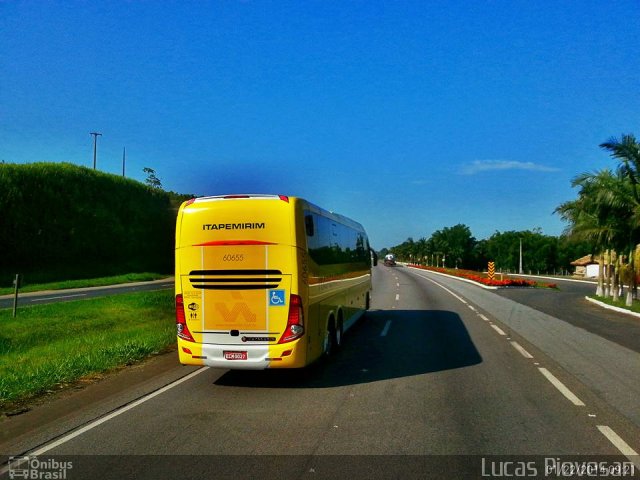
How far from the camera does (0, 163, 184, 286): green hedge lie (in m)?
45.4

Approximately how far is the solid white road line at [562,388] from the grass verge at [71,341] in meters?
7.80

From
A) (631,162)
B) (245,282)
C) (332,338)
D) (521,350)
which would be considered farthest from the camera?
(631,162)

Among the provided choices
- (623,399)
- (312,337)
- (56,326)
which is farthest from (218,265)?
(56,326)

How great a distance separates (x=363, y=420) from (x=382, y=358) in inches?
166

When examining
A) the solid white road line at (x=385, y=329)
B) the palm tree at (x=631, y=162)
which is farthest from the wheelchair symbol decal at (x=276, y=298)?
the palm tree at (x=631, y=162)

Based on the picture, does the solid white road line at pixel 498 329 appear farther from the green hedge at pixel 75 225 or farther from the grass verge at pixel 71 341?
the green hedge at pixel 75 225

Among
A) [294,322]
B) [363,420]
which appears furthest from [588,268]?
[363,420]

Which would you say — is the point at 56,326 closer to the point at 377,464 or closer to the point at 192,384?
the point at 192,384

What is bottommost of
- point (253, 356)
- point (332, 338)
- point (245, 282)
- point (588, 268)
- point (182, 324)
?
point (332, 338)

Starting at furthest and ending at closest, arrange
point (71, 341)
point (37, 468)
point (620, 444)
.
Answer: point (71, 341)
point (620, 444)
point (37, 468)

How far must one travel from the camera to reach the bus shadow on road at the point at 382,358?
8.80 m

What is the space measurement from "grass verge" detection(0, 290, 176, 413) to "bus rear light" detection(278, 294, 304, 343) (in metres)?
3.76

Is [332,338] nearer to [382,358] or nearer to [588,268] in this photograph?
[382,358]

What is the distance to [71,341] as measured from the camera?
12484 millimetres
